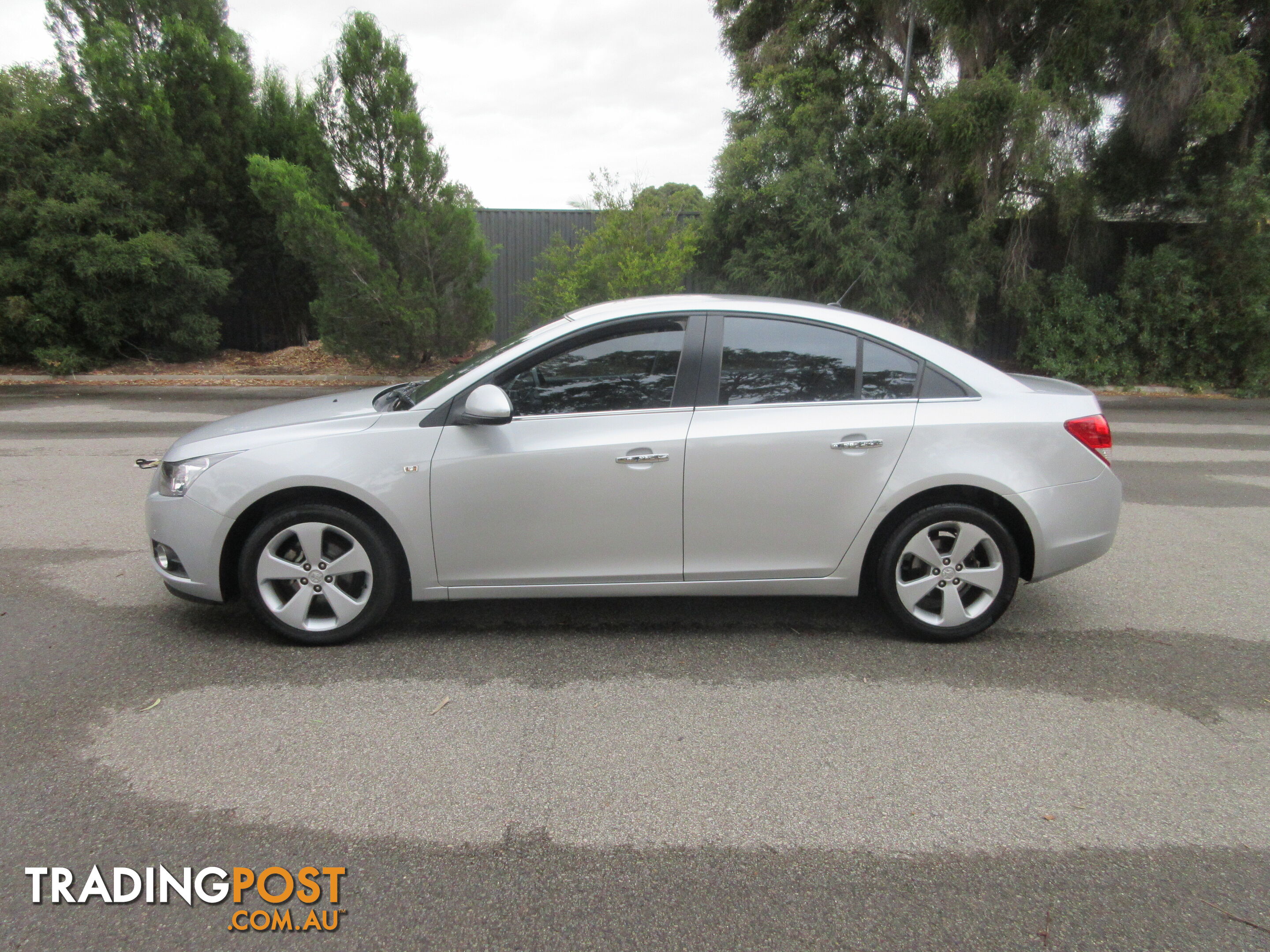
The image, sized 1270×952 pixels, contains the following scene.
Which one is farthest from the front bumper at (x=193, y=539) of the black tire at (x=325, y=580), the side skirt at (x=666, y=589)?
the side skirt at (x=666, y=589)

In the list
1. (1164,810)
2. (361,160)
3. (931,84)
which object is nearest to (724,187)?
(931,84)

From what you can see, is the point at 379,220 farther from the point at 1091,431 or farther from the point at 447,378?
the point at 1091,431

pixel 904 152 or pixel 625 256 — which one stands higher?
pixel 904 152

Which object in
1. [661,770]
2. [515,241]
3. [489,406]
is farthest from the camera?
[515,241]

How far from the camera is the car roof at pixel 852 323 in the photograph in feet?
14.4

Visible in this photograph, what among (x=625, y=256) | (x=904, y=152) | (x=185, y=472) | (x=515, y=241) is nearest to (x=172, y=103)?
(x=515, y=241)

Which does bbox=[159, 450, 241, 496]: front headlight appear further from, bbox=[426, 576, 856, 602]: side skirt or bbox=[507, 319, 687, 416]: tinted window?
bbox=[507, 319, 687, 416]: tinted window

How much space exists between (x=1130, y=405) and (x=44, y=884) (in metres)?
16.0

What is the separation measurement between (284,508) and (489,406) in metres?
1.13

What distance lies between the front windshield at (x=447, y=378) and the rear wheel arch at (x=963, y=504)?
2.02 metres

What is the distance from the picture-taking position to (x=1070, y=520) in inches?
170

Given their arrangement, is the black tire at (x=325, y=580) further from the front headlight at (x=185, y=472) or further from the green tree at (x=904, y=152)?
the green tree at (x=904, y=152)

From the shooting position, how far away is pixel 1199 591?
520 centimetres

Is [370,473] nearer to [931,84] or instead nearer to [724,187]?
[724,187]
